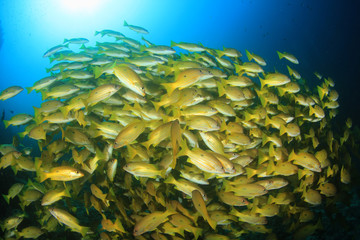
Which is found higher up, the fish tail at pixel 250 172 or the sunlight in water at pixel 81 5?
the sunlight in water at pixel 81 5

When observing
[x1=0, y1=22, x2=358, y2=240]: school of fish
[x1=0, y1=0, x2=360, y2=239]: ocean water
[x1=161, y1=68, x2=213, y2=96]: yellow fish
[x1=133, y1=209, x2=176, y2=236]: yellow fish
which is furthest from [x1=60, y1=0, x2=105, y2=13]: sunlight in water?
[x1=133, y1=209, x2=176, y2=236]: yellow fish

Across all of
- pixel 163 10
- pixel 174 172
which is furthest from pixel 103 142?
pixel 163 10

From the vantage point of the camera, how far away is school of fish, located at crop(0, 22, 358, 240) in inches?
120

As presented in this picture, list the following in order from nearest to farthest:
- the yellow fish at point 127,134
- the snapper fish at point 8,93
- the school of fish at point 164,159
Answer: the yellow fish at point 127,134 → the school of fish at point 164,159 → the snapper fish at point 8,93

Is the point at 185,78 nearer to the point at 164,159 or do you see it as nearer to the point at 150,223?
the point at 164,159

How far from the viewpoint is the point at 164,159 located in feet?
10.7

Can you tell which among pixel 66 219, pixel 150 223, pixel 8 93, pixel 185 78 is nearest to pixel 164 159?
pixel 150 223

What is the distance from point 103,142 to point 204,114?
2.13 m

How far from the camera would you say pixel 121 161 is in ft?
12.6

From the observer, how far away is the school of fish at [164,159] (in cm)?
306

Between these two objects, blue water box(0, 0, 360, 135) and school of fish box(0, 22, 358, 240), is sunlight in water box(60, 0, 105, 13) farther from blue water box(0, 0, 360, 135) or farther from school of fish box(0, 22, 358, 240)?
school of fish box(0, 22, 358, 240)

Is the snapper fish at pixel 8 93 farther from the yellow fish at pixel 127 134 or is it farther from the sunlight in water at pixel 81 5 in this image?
the sunlight in water at pixel 81 5

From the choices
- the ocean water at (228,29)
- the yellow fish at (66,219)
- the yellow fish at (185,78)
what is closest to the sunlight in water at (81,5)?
Result: the ocean water at (228,29)

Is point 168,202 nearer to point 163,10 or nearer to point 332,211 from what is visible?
point 332,211
